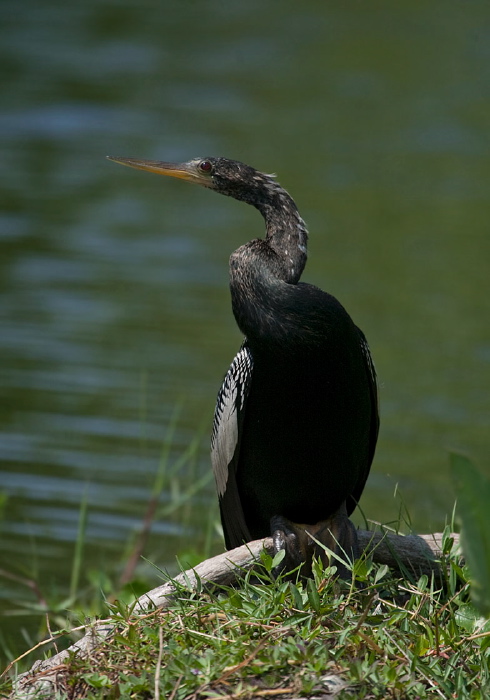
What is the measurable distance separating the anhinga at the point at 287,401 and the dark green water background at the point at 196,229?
1443 mm

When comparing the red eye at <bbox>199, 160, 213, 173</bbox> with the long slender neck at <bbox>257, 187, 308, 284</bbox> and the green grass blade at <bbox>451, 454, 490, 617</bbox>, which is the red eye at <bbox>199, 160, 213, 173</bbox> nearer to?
the long slender neck at <bbox>257, 187, 308, 284</bbox>

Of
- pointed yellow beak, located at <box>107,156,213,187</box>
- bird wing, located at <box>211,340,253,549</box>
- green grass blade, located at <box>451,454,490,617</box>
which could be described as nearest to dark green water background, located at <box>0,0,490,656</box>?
bird wing, located at <box>211,340,253,549</box>

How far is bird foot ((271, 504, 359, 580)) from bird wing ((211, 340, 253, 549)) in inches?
8.1

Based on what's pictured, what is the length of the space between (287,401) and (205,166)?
1021 millimetres

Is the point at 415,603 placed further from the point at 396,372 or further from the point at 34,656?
the point at 396,372

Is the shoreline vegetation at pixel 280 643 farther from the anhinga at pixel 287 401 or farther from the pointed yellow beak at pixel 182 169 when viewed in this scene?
the pointed yellow beak at pixel 182 169

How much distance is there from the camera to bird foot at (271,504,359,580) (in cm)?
367

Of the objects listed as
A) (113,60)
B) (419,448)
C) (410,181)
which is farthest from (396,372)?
(113,60)

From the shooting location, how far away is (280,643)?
2.84 m

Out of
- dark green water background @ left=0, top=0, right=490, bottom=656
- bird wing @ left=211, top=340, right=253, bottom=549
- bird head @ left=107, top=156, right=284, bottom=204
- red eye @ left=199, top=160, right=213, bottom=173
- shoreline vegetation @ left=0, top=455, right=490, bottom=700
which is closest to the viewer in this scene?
shoreline vegetation @ left=0, top=455, right=490, bottom=700

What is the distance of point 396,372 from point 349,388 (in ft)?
16.4

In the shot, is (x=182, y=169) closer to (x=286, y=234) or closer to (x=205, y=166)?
(x=205, y=166)

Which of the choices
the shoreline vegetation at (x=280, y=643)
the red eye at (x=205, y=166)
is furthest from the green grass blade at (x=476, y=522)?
the red eye at (x=205, y=166)

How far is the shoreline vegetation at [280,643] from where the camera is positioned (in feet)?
8.84
